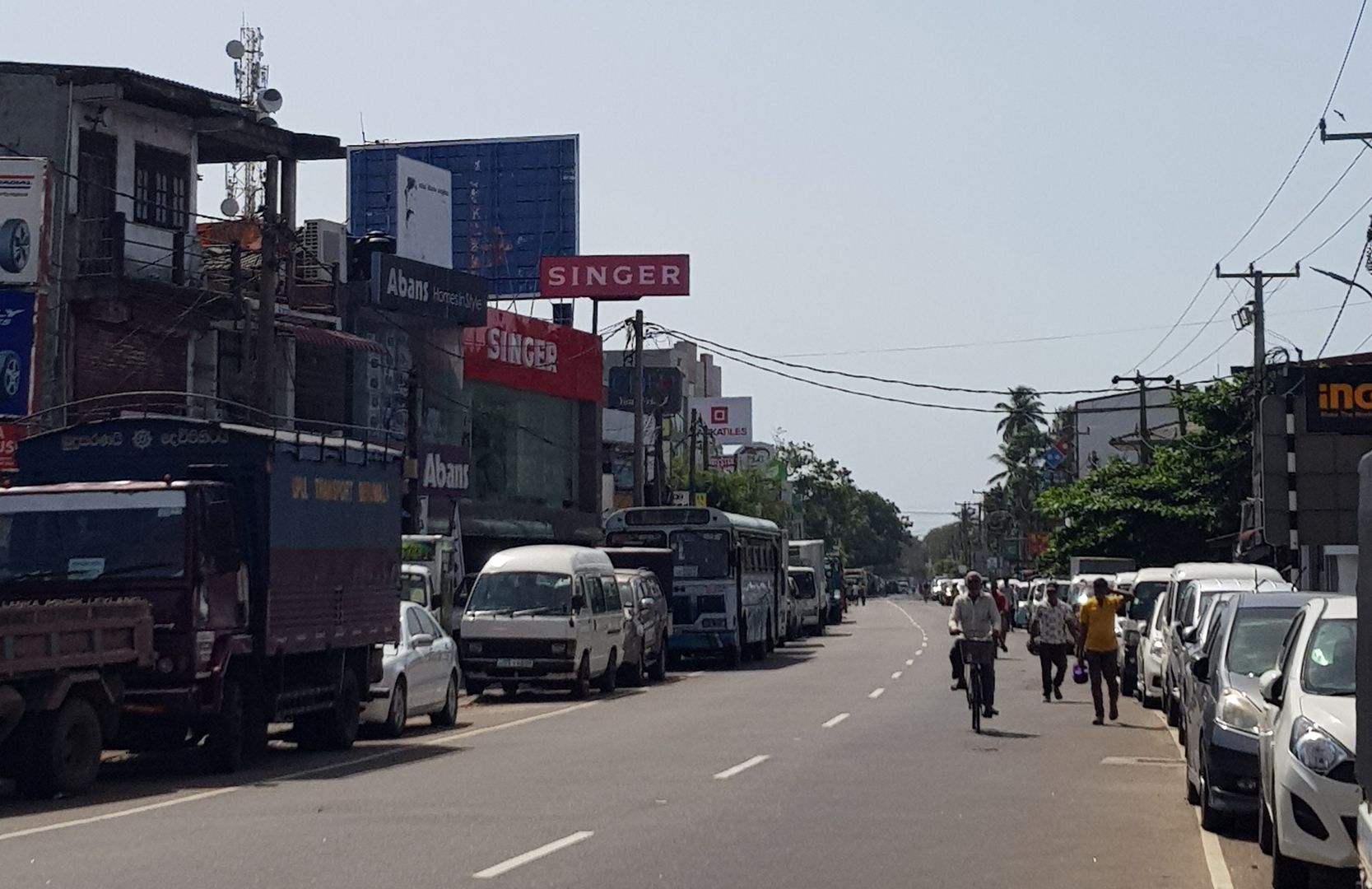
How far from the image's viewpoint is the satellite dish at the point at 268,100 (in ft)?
119

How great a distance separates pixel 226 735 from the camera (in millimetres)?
16734

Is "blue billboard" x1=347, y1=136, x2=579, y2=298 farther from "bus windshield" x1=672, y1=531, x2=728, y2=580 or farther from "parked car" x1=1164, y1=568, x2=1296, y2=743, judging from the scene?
"parked car" x1=1164, y1=568, x2=1296, y2=743

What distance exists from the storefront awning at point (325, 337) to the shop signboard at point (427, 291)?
10.0ft

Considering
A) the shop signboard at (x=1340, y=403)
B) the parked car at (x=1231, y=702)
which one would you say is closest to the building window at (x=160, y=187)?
the shop signboard at (x=1340, y=403)

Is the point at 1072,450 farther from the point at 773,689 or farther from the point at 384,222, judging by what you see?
the point at 773,689

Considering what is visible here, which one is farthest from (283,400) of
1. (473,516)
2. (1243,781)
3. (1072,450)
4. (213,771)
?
(1072,450)

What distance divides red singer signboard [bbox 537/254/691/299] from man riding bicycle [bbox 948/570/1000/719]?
139ft

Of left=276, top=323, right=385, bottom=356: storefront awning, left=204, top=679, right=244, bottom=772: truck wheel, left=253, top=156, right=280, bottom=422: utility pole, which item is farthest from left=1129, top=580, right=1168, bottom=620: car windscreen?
left=204, top=679, right=244, bottom=772: truck wheel

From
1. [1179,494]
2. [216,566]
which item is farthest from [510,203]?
[216,566]

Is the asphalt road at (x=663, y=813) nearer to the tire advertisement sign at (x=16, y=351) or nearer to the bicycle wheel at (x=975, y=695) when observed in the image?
the bicycle wheel at (x=975, y=695)

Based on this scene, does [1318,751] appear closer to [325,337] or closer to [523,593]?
[523,593]

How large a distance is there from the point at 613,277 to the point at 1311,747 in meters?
57.0

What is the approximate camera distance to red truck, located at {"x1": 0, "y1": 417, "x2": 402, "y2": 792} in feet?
53.4

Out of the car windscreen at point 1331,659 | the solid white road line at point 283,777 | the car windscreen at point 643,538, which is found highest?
the car windscreen at point 643,538
